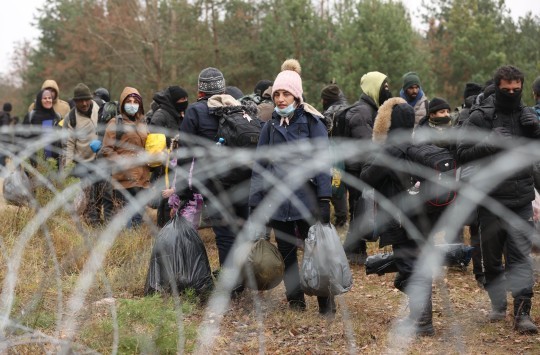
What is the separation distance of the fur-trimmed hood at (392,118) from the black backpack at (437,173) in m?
0.33

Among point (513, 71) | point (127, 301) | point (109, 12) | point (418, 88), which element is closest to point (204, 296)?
point (127, 301)

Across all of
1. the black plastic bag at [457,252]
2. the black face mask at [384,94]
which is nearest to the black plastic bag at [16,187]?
the black face mask at [384,94]

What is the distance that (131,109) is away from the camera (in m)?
7.72

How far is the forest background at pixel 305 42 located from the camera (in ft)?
67.2

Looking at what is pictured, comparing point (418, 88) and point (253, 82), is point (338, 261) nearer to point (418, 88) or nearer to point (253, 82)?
point (418, 88)

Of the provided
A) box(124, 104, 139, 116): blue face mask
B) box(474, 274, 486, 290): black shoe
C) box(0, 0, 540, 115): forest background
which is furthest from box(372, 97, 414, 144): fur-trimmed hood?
box(0, 0, 540, 115): forest background

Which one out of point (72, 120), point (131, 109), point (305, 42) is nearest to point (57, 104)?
point (72, 120)

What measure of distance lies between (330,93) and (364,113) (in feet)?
3.64

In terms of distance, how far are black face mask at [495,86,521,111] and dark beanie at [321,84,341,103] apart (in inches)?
124

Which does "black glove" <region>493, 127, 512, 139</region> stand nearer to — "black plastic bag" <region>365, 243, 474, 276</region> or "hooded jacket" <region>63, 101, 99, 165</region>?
"black plastic bag" <region>365, 243, 474, 276</region>

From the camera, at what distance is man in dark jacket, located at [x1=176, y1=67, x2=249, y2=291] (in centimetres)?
602

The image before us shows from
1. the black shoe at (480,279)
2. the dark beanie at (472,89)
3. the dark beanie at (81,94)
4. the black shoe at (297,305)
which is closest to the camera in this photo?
the black shoe at (297,305)

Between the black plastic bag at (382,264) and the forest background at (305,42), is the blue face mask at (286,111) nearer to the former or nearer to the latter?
the black plastic bag at (382,264)

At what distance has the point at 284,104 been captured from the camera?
5.42 m
